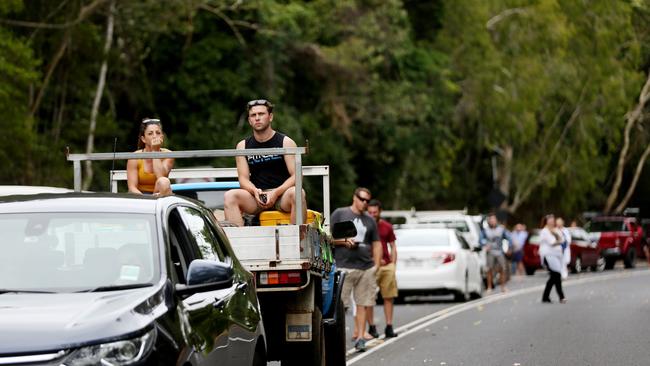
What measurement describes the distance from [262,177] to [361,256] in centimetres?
627

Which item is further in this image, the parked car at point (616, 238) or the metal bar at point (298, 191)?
the parked car at point (616, 238)

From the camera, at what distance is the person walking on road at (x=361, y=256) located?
18281 millimetres

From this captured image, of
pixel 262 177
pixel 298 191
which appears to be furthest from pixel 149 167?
pixel 298 191

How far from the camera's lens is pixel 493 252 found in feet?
117

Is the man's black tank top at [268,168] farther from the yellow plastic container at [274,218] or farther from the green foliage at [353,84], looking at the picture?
the green foliage at [353,84]

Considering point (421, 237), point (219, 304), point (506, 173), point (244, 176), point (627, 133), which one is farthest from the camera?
point (627, 133)

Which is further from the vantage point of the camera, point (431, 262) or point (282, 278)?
point (431, 262)

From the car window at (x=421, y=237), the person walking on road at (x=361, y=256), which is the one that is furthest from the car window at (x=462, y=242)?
the person walking on road at (x=361, y=256)

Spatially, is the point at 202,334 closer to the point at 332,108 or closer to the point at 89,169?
the point at 89,169

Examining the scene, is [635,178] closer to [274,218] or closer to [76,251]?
[274,218]

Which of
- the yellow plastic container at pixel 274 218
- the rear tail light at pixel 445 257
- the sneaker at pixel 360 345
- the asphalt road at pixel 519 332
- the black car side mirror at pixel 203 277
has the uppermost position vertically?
the yellow plastic container at pixel 274 218

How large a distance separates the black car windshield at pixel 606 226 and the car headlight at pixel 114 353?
48.2m

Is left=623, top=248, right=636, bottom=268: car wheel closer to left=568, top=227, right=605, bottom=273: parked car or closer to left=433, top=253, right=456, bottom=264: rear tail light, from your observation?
left=568, top=227, right=605, bottom=273: parked car

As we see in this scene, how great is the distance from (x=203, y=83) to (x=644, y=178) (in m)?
42.5
